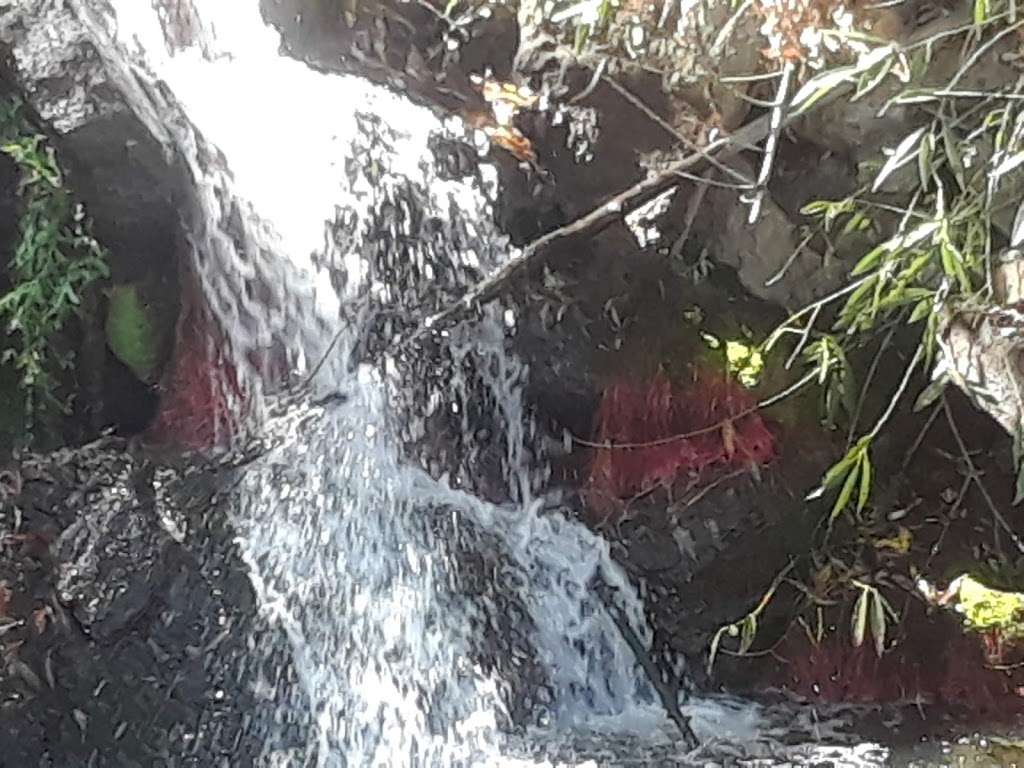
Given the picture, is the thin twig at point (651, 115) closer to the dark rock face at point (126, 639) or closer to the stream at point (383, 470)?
the stream at point (383, 470)

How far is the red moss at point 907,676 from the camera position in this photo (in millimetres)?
2824

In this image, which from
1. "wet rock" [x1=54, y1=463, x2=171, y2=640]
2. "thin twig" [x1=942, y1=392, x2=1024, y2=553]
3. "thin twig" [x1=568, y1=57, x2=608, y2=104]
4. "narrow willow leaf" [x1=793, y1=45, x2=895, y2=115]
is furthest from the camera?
"wet rock" [x1=54, y1=463, x2=171, y2=640]

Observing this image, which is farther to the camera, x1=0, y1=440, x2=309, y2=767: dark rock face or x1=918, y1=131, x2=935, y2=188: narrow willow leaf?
x1=0, y1=440, x2=309, y2=767: dark rock face

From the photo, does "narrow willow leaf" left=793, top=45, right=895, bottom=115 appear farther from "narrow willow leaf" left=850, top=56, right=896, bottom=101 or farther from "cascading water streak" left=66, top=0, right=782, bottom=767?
"cascading water streak" left=66, top=0, right=782, bottom=767

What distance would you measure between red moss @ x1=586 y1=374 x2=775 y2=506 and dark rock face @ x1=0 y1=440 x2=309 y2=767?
102cm

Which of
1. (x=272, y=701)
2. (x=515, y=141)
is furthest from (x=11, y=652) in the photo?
(x=515, y=141)

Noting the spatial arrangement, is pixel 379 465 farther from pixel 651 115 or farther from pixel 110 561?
pixel 651 115

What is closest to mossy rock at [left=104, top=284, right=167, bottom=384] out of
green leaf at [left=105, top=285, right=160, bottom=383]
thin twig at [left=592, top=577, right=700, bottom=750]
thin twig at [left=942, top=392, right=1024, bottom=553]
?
green leaf at [left=105, top=285, right=160, bottom=383]

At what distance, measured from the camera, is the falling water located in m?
3.03

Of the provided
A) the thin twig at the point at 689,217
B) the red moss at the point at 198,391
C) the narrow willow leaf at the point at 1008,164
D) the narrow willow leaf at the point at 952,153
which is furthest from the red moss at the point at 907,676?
the red moss at the point at 198,391

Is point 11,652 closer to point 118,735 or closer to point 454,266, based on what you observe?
point 118,735

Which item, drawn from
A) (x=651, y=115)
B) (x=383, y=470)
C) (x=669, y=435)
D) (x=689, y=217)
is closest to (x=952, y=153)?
(x=651, y=115)

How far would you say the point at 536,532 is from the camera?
3324mm

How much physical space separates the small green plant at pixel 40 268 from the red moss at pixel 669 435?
171 centimetres
